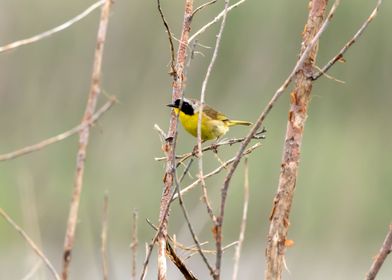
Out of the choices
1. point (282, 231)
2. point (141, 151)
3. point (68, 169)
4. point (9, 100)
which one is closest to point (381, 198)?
point (141, 151)

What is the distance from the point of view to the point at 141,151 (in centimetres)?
→ 987

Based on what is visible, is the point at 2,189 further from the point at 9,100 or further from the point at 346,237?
the point at 346,237

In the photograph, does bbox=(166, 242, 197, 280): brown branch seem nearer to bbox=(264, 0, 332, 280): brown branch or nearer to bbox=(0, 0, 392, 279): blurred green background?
bbox=(264, 0, 332, 280): brown branch

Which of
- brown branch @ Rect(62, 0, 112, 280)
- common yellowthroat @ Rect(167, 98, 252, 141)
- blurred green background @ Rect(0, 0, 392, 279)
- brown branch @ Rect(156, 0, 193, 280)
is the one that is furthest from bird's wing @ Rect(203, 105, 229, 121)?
blurred green background @ Rect(0, 0, 392, 279)

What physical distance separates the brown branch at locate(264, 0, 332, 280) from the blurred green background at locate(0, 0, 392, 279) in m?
7.20

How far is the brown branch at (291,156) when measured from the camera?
8.40 feet

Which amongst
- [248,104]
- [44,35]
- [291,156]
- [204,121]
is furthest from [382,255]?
[248,104]

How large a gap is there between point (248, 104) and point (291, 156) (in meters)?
8.05

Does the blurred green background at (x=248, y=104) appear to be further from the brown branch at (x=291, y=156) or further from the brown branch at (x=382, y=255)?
the brown branch at (x=382, y=255)

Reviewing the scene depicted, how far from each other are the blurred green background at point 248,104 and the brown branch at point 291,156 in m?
7.20

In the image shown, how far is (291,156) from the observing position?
2.60 metres

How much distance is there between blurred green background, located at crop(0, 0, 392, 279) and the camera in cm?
1024

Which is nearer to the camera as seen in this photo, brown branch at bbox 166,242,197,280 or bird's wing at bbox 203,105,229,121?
brown branch at bbox 166,242,197,280

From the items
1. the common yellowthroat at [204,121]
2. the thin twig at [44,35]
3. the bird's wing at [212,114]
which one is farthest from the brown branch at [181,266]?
the bird's wing at [212,114]
